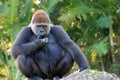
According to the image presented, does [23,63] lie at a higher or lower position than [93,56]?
higher

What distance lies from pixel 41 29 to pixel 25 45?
0.92ft

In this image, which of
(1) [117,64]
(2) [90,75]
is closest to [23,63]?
(2) [90,75]

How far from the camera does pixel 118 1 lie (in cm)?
1016

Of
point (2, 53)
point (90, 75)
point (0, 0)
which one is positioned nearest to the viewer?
point (90, 75)

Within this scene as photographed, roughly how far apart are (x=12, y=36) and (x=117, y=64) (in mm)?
2208

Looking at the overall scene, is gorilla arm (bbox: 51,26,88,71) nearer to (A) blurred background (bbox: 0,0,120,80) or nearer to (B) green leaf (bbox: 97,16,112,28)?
(A) blurred background (bbox: 0,0,120,80)

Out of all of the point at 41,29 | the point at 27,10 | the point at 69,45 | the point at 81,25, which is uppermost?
the point at 41,29

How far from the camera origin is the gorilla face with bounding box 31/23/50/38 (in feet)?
18.5

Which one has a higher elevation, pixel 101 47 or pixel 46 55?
pixel 46 55

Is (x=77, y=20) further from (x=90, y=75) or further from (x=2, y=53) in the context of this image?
A: (x=90, y=75)

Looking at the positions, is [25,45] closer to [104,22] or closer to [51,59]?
[51,59]

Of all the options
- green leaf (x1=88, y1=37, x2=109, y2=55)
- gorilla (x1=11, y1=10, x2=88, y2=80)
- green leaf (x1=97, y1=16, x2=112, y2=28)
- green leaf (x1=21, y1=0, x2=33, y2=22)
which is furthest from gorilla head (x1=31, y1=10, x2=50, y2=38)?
green leaf (x1=97, y1=16, x2=112, y2=28)

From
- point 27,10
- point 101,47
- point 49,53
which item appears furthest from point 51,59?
point 27,10

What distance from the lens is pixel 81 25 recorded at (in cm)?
1030
